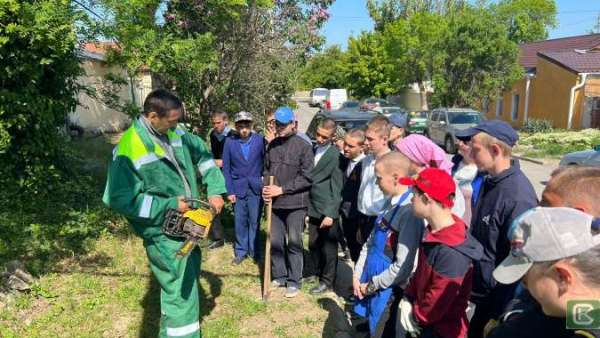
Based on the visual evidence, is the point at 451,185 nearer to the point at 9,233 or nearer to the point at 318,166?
the point at 318,166

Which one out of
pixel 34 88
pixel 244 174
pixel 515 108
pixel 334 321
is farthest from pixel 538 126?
pixel 34 88

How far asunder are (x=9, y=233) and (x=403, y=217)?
15.9 ft

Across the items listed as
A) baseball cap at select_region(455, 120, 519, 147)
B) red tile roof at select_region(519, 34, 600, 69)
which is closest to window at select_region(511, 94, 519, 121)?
red tile roof at select_region(519, 34, 600, 69)

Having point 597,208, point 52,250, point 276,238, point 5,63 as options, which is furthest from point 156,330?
point 5,63

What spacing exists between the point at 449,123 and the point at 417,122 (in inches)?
137

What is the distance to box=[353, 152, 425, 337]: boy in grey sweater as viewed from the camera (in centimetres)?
273

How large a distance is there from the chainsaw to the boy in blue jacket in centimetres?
200

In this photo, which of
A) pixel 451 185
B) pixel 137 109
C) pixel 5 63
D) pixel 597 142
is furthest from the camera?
pixel 597 142

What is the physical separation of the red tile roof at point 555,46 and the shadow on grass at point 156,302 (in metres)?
25.3

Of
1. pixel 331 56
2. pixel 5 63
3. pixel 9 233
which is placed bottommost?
pixel 9 233

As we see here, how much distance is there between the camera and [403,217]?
2809 millimetres

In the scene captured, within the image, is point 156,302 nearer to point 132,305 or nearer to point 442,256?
point 132,305

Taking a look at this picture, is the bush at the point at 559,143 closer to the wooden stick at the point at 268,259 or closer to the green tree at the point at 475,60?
the green tree at the point at 475,60

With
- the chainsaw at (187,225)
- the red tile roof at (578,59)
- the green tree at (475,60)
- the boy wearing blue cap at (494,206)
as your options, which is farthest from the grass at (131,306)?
the red tile roof at (578,59)
